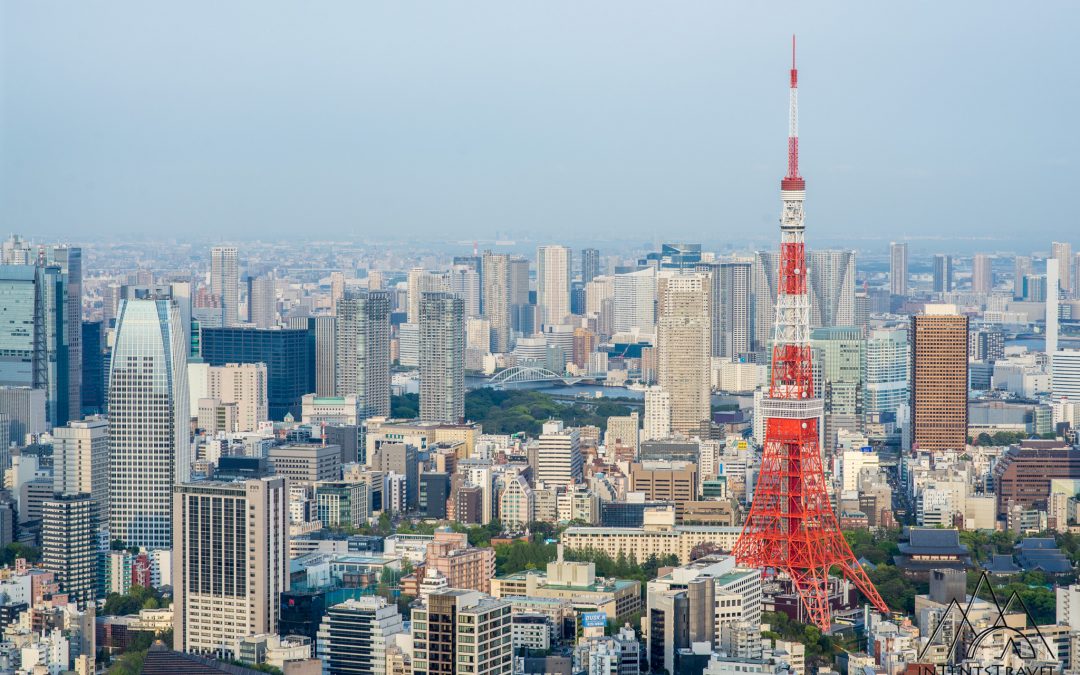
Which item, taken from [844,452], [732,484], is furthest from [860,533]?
[844,452]

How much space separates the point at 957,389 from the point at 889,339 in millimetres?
3458

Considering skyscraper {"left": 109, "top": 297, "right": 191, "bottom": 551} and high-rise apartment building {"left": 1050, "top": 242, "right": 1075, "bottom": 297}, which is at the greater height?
high-rise apartment building {"left": 1050, "top": 242, "right": 1075, "bottom": 297}

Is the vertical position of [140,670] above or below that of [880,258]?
below

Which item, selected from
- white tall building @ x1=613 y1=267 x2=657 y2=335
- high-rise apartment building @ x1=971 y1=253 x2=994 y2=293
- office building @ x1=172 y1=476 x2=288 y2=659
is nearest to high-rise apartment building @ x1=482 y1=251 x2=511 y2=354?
white tall building @ x1=613 y1=267 x2=657 y2=335

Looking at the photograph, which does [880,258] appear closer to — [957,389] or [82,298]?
[957,389]

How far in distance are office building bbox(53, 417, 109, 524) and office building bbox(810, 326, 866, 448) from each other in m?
7.96

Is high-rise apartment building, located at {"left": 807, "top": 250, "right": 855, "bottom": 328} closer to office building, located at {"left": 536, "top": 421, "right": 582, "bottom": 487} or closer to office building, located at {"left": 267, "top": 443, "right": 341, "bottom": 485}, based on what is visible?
office building, located at {"left": 536, "top": 421, "right": 582, "bottom": 487}

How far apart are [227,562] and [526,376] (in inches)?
725

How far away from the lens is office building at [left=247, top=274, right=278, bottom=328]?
24797 millimetres

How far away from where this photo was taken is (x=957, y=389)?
1984cm

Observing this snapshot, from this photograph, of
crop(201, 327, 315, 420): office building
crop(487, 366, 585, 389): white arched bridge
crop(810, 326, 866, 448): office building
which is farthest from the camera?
crop(487, 366, 585, 389): white arched bridge

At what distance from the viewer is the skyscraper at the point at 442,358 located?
75.6 ft

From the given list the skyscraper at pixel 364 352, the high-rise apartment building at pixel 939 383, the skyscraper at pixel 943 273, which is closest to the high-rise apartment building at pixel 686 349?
the high-rise apartment building at pixel 939 383

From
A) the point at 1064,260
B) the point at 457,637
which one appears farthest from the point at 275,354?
the point at 457,637
